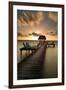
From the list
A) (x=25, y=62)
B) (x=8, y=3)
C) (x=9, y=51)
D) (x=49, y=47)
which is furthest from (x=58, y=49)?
(x=8, y=3)

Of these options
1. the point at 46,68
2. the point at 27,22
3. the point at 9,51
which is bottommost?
the point at 46,68

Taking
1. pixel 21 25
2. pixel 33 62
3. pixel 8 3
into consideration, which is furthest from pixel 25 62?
pixel 8 3

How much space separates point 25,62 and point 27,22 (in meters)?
0.43

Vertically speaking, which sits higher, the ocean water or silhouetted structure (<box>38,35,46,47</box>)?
silhouetted structure (<box>38,35,46,47</box>)

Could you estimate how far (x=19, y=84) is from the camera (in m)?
2.20

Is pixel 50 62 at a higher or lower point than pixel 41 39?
lower

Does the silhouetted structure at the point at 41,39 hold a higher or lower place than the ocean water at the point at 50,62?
higher

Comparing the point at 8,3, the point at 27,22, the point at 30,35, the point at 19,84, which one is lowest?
the point at 19,84

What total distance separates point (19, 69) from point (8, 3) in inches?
27.9

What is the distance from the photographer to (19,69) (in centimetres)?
220

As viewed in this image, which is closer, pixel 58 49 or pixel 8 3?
pixel 8 3

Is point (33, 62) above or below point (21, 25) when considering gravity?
below

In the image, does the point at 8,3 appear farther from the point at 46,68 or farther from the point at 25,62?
the point at 46,68

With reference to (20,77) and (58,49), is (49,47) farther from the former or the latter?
(20,77)
